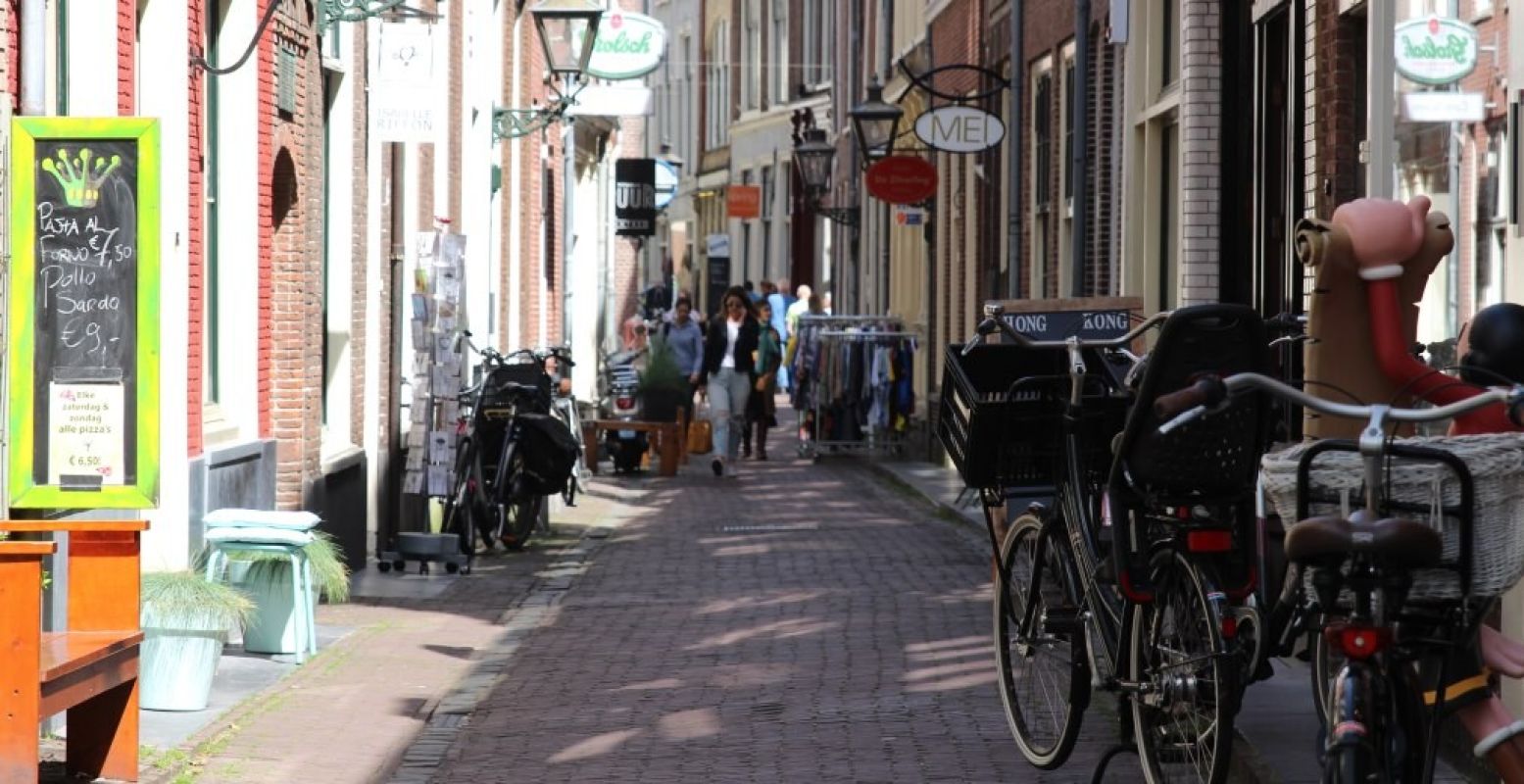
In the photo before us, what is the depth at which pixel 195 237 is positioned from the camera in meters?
11.5

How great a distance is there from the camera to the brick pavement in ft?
26.7

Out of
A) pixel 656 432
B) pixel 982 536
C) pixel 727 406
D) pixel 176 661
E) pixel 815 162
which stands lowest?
pixel 982 536

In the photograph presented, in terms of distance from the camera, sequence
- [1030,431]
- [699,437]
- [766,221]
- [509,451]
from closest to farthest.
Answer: [1030,431]
[509,451]
[699,437]
[766,221]

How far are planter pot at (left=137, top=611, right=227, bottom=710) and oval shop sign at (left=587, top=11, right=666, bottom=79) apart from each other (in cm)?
1342

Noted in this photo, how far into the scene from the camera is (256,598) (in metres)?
10.4

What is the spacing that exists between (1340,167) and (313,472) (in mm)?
5824

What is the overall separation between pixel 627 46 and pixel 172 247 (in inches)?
451

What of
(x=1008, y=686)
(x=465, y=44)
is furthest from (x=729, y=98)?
(x=1008, y=686)

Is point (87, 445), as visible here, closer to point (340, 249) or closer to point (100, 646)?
point (100, 646)

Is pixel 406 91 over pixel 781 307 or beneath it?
over

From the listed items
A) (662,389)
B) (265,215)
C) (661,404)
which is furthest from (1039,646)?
(661,404)

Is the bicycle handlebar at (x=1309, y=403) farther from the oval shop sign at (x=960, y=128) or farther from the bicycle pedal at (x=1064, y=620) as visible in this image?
the oval shop sign at (x=960, y=128)

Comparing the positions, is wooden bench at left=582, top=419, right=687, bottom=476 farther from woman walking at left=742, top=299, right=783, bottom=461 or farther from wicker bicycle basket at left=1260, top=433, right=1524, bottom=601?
wicker bicycle basket at left=1260, top=433, right=1524, bottom=601

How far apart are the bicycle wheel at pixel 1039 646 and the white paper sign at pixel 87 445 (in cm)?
291
